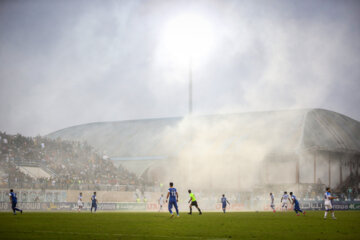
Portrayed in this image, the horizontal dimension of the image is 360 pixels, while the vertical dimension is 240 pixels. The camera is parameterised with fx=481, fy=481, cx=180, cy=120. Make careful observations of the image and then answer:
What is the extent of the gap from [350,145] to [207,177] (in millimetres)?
17769

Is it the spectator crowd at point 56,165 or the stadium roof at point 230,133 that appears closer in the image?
the spectator crowd at point 56,165

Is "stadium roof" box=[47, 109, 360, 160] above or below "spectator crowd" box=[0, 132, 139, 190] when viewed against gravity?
above

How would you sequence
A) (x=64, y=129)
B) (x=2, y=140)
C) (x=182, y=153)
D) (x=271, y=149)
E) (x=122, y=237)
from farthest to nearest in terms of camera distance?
(x=64, y=129) < (x=182, y=153) < (x=271, y=149) < (x=2, y=140) < (x=122, y=237)

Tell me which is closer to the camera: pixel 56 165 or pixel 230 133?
pixel 56 165

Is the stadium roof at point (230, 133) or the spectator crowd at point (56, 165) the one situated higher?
the stadium roof at point (230, 133)

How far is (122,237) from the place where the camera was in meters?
14.4

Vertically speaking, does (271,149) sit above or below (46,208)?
above

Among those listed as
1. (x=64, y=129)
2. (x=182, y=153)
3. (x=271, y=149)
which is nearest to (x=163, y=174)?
(x=182, y=153)

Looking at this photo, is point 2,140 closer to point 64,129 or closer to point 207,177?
point 207,177

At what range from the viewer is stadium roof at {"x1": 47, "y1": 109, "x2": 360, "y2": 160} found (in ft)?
189

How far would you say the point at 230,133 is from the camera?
65000mm

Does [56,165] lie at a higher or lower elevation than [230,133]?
lower

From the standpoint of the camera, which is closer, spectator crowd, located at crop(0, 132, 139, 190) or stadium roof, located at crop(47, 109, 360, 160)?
spectator crowd, located at crop(0, 132, 139, 190)

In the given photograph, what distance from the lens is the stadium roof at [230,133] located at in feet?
189
